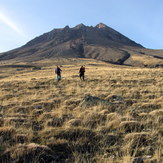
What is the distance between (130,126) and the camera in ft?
17.5

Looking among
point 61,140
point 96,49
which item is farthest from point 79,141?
point 96,49

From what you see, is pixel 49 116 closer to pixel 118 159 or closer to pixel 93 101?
pixel 93 101

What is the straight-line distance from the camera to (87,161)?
11.8 ft

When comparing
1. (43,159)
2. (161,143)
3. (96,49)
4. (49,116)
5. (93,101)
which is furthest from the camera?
(96,49)

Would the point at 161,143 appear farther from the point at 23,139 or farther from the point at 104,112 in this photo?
the point at 23,139

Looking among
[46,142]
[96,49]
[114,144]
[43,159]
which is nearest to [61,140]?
[46,142]

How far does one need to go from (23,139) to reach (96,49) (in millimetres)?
168579

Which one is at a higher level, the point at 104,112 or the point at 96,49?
the point at 96,49

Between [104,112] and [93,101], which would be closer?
[104,112]

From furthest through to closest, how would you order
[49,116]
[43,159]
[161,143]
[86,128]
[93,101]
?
[93,101] < [49,116] < [86,128] < [161,143] < [43,159]

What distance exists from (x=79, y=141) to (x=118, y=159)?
3.62ft

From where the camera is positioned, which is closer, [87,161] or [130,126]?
[87,161]

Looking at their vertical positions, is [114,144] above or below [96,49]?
below

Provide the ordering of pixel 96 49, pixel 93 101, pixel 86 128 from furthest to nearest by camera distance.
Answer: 1. pixel 96 49
2. pixel 93 101
3. pixel 86 128
